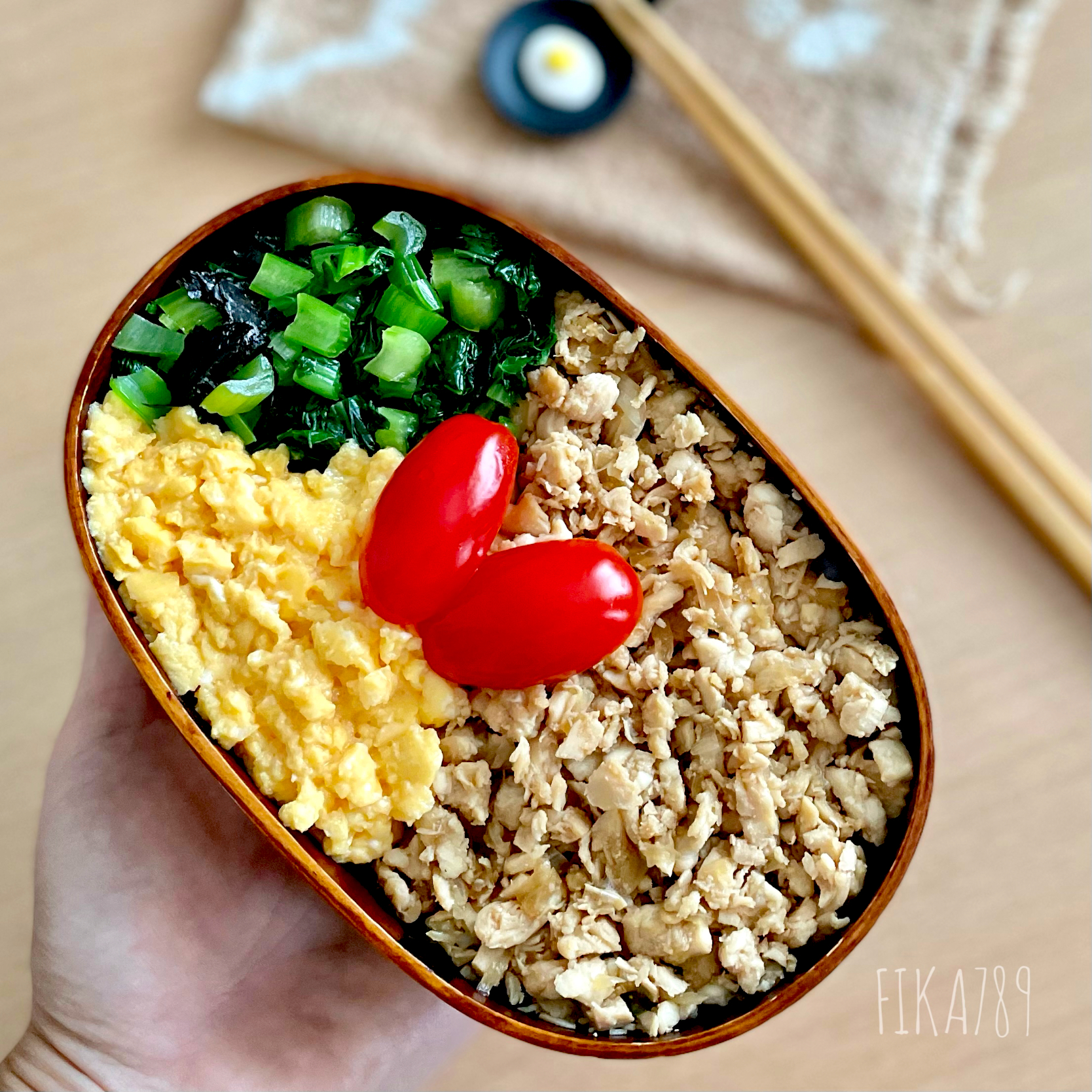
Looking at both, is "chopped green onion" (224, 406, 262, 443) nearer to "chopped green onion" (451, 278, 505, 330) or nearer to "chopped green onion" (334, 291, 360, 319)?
"chopped green onion" (334, 291, 360, 319)

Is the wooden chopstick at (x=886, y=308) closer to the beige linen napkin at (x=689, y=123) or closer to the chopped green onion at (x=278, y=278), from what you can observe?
the beige linen napkin at (x=689, y=123)

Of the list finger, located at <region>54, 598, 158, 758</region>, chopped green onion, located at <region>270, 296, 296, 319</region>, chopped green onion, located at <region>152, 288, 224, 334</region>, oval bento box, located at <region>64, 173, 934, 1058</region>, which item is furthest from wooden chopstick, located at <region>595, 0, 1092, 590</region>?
finger, located at <region>54, 598, 158, 758</region>

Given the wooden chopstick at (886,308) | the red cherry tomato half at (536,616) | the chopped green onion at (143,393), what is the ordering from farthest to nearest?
the wooden chopstick at (886,308), the chopped green onion at (143,393), the red cherry tomato half at (536,616)

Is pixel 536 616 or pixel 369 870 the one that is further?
pixel 369 870

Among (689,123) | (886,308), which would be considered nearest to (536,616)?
(886,308)

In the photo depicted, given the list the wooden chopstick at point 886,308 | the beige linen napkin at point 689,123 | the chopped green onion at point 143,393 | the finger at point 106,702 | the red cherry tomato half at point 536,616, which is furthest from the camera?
the beige linen napkin at point 689,123

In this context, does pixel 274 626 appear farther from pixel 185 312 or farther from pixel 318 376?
pixel 185 312

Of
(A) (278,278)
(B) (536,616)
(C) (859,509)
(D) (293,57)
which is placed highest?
(D) (293,57)

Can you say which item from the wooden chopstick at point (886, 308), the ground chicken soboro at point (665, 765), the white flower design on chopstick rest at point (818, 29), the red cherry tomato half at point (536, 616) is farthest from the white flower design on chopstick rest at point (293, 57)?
the red cherry tomato half at point (536, 616)
